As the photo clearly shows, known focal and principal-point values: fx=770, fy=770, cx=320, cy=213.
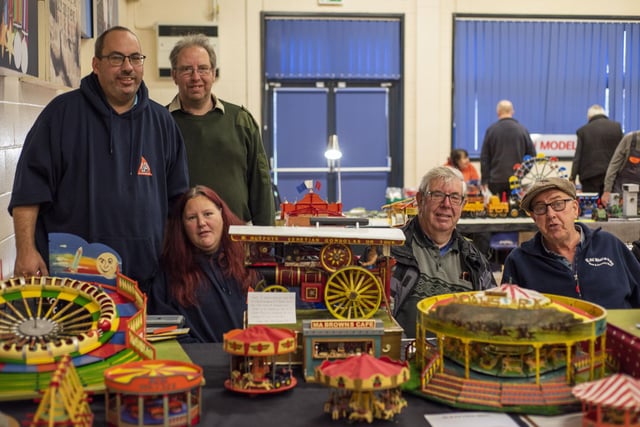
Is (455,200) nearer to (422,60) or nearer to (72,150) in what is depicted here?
(72,150)

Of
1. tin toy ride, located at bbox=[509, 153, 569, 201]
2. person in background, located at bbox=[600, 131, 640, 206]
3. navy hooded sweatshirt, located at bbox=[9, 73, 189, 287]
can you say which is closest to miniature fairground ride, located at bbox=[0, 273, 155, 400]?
navy hooded sweatshirt, located at bbox=[9, 73, 189, 287]

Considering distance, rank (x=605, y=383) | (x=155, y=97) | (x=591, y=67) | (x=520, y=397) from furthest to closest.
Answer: (x=591, y=67) < (x=155, y=97) < (x=520, y=397) < (x=605, y=383)

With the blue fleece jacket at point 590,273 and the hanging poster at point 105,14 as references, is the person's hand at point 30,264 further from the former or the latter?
the hanging poster at point 105,14

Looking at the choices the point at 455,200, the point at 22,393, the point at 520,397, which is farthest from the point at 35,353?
the point at 455,200

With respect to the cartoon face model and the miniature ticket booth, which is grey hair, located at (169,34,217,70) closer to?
the cartoon face model

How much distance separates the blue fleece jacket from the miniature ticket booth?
106cm

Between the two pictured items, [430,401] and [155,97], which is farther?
[155,97]

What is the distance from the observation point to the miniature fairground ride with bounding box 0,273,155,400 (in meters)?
1.73

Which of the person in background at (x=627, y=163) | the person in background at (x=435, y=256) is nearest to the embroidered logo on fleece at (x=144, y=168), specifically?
the person in background at (x=435, y=256)

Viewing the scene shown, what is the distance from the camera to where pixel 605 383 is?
1.52m

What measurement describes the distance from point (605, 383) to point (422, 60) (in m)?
8.92

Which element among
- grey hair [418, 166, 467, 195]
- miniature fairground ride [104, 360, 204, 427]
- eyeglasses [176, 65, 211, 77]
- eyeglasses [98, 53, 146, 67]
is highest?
eyeglasses [176, 65, 211, 77]

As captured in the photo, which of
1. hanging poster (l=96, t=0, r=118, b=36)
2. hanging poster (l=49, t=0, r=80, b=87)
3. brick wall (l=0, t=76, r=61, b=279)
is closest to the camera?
brick wall (l=0, t=76, r=61, b=279)

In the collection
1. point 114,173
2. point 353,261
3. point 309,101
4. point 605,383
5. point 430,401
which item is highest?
point 309,101
